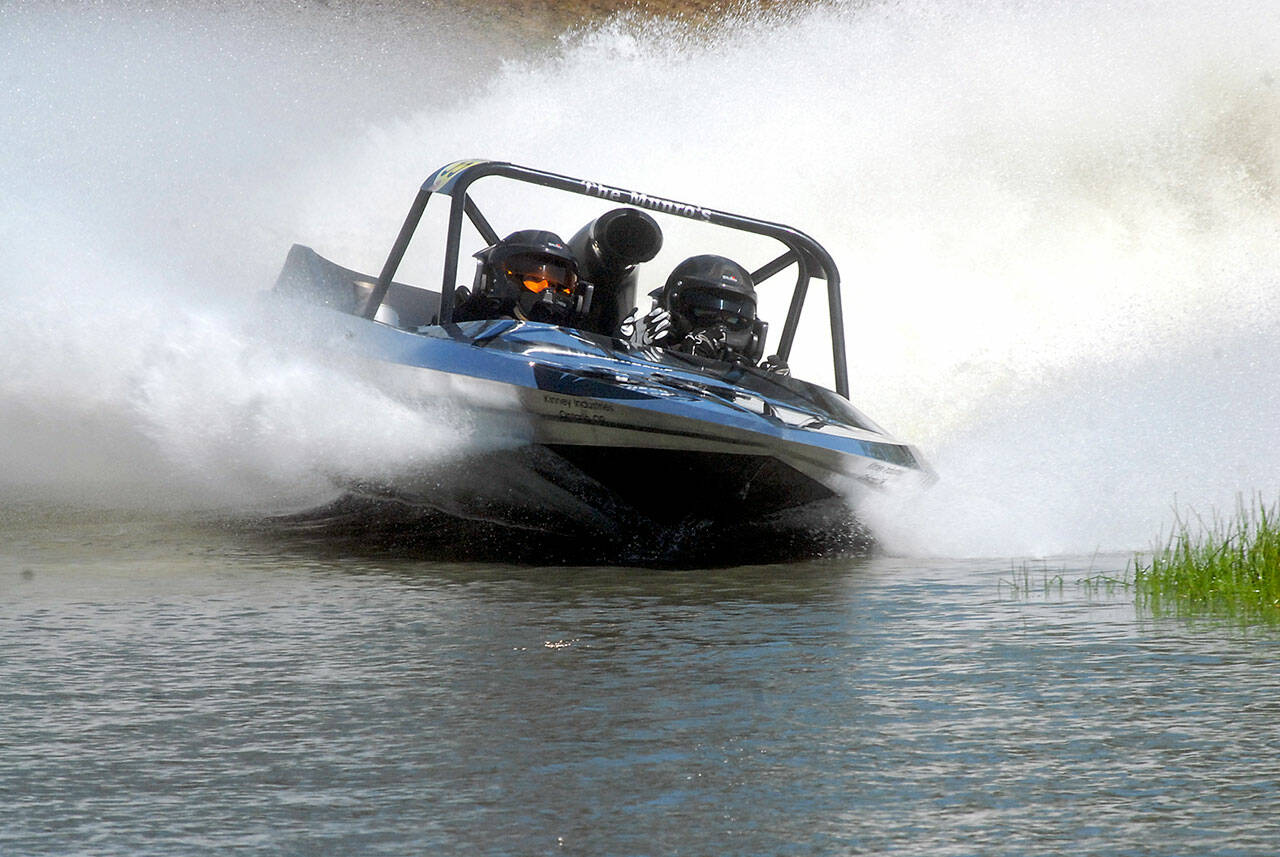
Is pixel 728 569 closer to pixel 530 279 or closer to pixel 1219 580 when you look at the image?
pixel 1219 580

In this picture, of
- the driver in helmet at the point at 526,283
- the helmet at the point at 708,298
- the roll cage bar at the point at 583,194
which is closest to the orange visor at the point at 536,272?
the driver in helmet at the point at 526,283

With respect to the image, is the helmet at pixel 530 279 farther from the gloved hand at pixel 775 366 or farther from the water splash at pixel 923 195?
the water splash at pixel 923 195

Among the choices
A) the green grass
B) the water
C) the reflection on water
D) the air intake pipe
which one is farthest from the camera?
the air intake pipe

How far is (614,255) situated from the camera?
34.3 feet

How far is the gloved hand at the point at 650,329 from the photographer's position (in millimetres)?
9789

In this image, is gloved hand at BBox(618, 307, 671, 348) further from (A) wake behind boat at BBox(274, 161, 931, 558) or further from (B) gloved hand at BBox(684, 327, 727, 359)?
(B) gloved hand at BBox(684, 327, 727, 359)

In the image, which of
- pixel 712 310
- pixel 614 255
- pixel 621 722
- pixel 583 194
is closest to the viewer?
pixel 621 722

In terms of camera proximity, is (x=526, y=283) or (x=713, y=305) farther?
(x=713, y=305)

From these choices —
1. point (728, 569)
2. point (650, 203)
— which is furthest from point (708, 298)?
point (728, 569)

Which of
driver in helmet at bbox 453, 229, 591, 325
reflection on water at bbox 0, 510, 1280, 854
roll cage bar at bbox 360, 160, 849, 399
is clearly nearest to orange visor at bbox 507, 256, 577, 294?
driver in helmet at bbox 453, 229, 591, 325

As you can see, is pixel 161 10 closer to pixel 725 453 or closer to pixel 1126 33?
pixel 1126 33

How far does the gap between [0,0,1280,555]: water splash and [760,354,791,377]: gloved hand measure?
1549 millimetres

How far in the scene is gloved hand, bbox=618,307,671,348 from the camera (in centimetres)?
979

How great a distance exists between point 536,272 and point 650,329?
0.93 m
